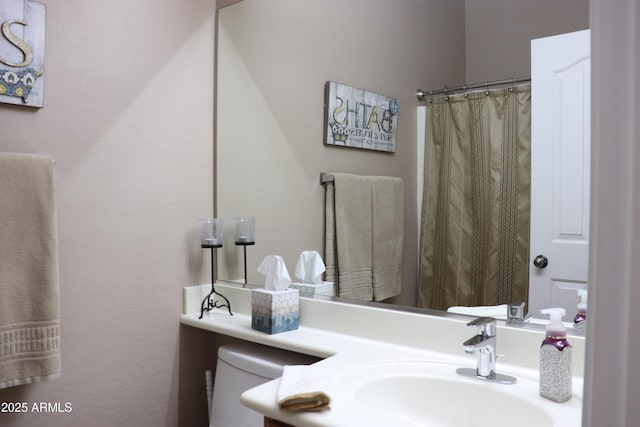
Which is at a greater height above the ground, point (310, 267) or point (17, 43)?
point (17, 43)

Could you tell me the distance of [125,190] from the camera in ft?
5.45

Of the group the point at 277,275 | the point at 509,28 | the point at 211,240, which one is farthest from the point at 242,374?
the point at 509,28

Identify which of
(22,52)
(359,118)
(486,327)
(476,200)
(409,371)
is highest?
(22,52)

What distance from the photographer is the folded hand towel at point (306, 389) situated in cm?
97

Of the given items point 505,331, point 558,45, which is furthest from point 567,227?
point 558,45

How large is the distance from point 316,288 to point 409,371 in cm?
55

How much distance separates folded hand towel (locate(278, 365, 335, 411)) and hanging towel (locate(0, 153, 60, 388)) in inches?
29.8

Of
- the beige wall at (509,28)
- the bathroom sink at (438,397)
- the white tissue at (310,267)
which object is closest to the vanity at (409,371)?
the bathroom sink at (438,397)

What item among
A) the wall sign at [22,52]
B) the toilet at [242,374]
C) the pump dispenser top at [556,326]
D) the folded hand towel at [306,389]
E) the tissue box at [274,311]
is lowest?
the toilet at [242,374]

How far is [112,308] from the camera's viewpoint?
1641 mm

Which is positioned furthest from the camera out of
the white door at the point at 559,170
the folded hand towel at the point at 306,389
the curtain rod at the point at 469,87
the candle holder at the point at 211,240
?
the candle holder at the point at 211,240

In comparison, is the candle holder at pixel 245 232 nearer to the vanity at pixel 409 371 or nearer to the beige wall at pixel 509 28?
the vanity at pixel 409 371

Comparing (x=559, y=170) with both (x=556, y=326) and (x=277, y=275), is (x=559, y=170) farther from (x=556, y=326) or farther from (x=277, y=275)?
(x=277, y=275)

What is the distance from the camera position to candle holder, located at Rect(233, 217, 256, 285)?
1.88m
